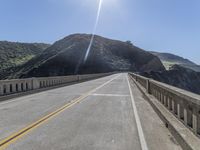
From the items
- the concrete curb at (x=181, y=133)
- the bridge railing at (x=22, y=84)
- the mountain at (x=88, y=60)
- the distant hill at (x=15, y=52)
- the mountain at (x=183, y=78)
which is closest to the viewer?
the concrete curb at (x=181, y=133)

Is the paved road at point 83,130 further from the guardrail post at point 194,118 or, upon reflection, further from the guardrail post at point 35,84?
the guardrail post at point 35,84

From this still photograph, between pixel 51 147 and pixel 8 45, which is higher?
pixel 8 45

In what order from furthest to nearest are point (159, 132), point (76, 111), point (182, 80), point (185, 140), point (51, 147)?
1. point (182, 80)
2. point (76, 111)
3. point (159, 132)
4. point (51, 147)
5. point (185, 140)

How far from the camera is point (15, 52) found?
166875 millimetres

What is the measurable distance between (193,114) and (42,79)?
1902 centimetres

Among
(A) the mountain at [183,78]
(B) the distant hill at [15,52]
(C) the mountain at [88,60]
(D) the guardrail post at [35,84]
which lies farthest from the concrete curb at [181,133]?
(B) the distant hill at [15,52]

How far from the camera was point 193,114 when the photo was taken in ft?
21.7

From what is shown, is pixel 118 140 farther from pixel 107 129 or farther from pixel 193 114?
pixel 193 114

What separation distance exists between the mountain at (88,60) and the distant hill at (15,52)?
15.8 m

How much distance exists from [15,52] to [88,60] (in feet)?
196

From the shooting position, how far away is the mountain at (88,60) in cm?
11650

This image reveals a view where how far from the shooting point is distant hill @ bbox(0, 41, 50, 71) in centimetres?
14765

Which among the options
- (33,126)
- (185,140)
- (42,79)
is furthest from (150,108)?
(42,79)

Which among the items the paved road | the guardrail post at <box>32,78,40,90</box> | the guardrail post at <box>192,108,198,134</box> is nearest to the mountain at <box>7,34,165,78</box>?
the guardrail post at <box>32,78,40,90</box>
